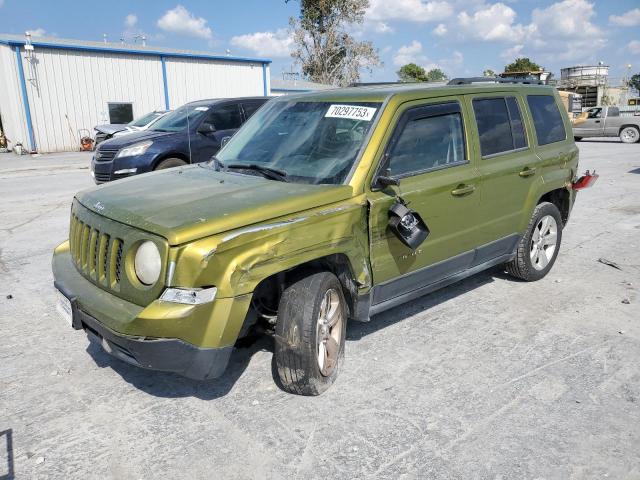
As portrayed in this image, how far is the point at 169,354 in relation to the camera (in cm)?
286

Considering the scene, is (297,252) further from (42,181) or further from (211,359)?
(42,181)

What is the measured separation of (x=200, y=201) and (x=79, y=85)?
23629 millimetres

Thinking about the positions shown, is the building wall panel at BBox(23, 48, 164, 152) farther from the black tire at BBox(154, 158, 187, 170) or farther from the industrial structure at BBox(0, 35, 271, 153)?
the black tire at BBox(154, 158, 187, 170)

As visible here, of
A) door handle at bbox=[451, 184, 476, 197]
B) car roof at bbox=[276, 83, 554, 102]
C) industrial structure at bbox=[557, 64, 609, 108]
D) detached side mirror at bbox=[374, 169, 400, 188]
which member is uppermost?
industrial structure at bbox=[557, 64, 609, 108]

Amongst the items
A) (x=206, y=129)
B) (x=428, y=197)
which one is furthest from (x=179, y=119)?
(x=428, y=197)

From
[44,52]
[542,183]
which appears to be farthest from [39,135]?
[542,183]

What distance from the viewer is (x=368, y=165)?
11.9 feet

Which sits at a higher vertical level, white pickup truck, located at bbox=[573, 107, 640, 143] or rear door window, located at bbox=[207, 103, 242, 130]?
rear door window, located at bbox=[207, 103, 242, 130]

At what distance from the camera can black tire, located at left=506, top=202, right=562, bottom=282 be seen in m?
5.23

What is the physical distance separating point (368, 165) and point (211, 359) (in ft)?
5.24

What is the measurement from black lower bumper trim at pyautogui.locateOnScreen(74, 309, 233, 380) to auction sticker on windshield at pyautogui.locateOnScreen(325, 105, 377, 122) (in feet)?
6.13

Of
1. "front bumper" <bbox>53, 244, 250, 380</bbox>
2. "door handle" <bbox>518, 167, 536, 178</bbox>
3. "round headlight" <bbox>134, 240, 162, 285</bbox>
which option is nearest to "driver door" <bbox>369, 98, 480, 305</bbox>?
"door handle" <bbox>518, 167, 536, 178</bbox>

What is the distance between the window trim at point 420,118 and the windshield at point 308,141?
181 millimetres

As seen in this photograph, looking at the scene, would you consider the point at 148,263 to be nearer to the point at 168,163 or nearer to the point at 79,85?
the point at 168,163
